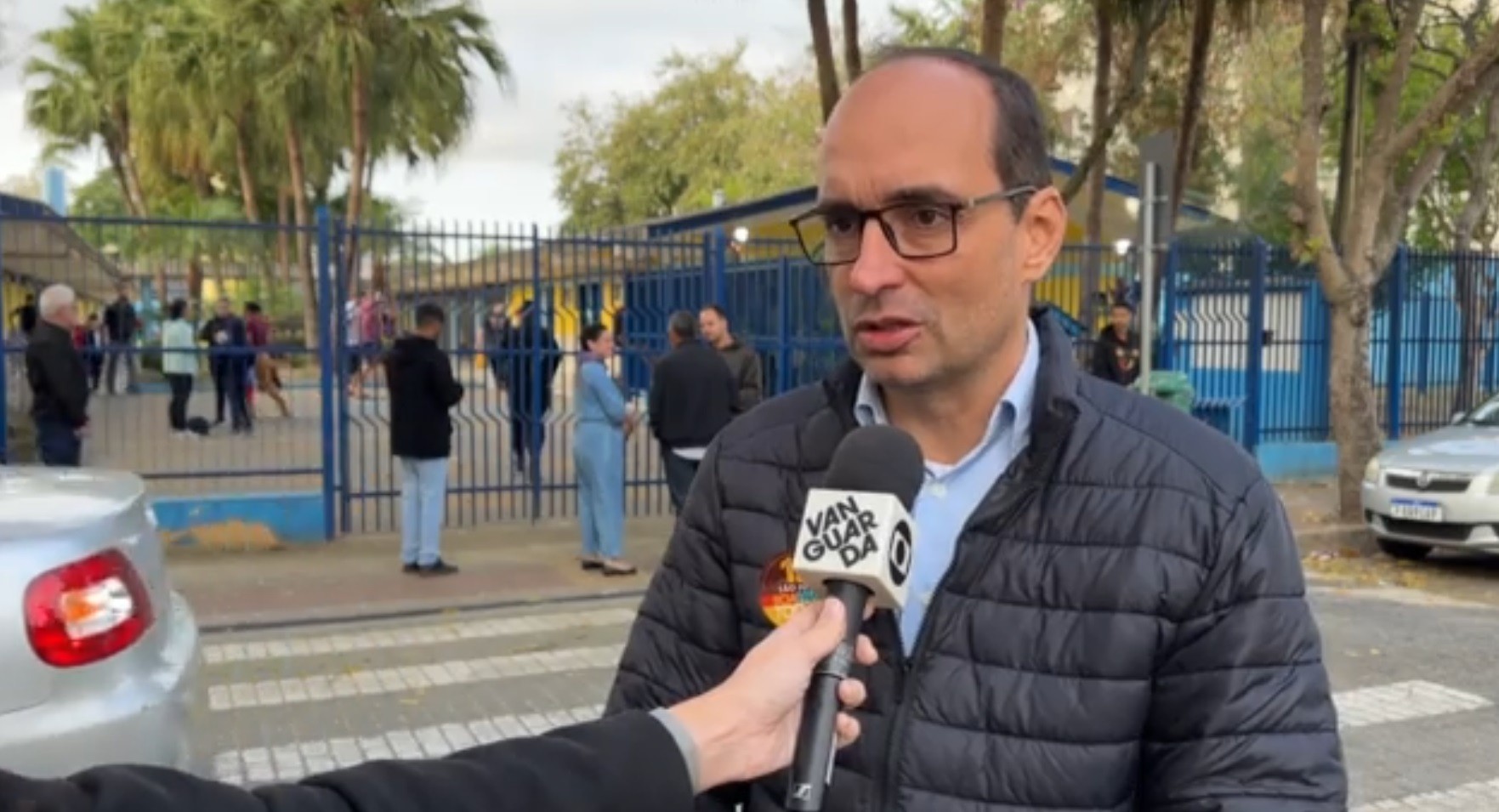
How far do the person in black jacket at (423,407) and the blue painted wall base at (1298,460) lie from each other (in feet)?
29.8

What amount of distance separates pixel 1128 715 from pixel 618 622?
7.10 metres

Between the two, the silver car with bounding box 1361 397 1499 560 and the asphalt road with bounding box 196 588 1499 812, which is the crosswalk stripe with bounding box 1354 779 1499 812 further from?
the silver car with bounding box 1361 397 1499 560

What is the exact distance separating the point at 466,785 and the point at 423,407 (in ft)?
27.5

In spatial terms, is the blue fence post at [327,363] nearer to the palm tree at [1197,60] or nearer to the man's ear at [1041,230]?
the palm tree at [1197,60]

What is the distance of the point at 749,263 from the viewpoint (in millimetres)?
12867

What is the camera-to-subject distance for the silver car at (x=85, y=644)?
11.5ft

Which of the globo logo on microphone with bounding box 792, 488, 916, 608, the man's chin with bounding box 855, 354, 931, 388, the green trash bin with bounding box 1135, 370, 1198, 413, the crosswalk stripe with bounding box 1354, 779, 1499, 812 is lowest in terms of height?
the crosswalk stripe with bounding box 1354, 779, 1499, 812

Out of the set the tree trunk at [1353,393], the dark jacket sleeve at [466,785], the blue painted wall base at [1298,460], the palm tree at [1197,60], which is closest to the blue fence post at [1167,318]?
the palm tree at [1197,60]

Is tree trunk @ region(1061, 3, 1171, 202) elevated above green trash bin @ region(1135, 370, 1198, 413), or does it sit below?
above

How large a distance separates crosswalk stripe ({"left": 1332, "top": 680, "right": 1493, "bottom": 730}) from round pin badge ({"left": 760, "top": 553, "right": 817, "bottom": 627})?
17.5ft

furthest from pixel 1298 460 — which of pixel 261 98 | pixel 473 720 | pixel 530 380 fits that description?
pixel 261 98

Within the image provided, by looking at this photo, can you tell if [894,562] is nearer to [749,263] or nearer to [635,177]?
[749,263]

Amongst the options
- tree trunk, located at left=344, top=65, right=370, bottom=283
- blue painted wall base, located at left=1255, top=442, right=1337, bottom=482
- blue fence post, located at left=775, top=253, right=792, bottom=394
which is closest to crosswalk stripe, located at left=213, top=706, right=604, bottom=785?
blue fence post, located at left=775, top=253, right=792, bottom=394

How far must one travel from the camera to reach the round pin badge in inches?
70.9
